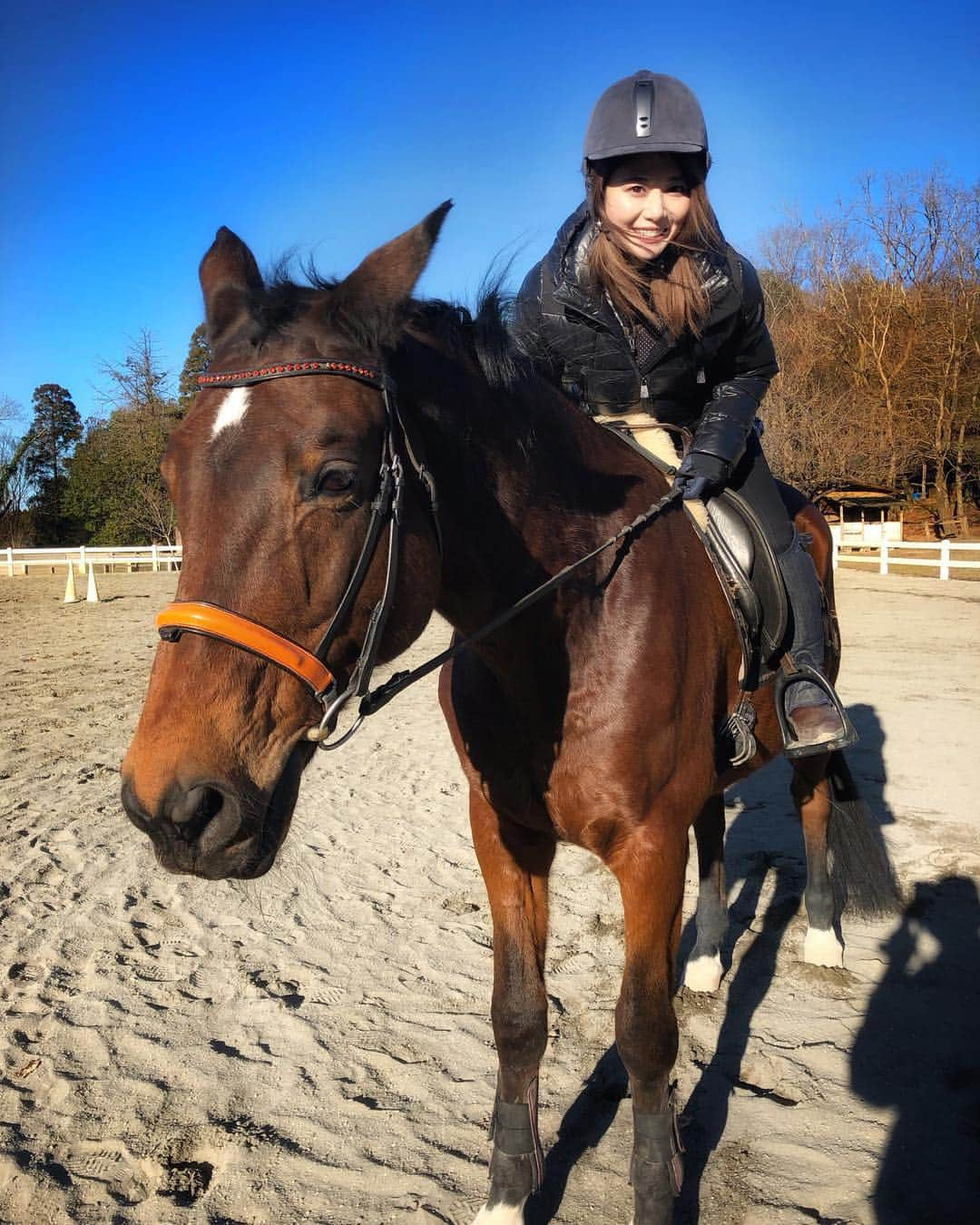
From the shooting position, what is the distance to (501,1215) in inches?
99.0

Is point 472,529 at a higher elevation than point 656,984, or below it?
higher

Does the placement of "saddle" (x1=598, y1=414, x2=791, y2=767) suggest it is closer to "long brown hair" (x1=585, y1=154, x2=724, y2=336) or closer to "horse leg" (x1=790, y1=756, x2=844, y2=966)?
"long brown hair" (x1=585, y1=154, x2=724, y2=336)

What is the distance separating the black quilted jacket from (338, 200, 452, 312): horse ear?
2.77ft

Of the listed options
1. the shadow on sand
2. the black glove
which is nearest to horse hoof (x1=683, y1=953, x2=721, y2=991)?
the shadow on sand

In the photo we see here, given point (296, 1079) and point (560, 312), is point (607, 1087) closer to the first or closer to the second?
point (296, 1079)

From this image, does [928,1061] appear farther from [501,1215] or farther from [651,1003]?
[501,1215]

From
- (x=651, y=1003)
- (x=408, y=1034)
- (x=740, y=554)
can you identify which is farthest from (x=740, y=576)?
(x=408, y=1034)

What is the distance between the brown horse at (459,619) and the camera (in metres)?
1.69

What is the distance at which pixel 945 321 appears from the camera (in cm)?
3603

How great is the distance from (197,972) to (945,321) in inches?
1634

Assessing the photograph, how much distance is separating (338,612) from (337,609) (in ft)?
0.03

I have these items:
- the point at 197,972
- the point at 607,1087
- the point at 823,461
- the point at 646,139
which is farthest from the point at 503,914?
the point at 823,461

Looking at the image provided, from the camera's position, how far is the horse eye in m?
1.78

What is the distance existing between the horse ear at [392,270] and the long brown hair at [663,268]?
1.08 metres
